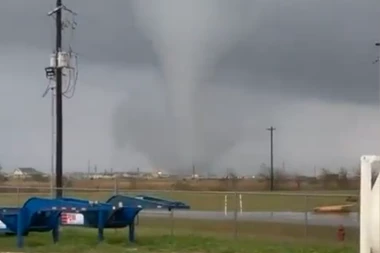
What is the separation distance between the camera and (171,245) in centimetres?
1866

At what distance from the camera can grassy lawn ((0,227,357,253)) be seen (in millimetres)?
17609

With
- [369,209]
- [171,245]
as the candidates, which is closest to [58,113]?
[171,245]

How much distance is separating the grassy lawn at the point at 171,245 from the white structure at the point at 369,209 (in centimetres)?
1395

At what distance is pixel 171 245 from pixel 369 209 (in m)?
15.7

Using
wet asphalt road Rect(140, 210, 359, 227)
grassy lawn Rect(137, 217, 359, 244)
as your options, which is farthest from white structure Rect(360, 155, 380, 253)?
wet asphalt road Rect(140, 210, 359, 227)

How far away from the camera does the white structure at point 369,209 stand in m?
3.18

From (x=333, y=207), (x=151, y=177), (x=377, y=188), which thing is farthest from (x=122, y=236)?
(x=151, y=177)

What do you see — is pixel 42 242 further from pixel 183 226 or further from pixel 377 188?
pixel 377 188

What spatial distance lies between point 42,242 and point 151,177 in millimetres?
59577

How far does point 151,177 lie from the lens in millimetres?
79625

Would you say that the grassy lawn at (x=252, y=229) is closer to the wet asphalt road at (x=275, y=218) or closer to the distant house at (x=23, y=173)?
the wet asphalt road at (x=275, y=218)

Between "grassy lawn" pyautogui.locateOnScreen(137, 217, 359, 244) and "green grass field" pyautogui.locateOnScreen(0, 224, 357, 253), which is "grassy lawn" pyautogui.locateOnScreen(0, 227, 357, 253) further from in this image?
"grassy lawn" pyautogui.locateOnScreen(137, 217, 359, 244)

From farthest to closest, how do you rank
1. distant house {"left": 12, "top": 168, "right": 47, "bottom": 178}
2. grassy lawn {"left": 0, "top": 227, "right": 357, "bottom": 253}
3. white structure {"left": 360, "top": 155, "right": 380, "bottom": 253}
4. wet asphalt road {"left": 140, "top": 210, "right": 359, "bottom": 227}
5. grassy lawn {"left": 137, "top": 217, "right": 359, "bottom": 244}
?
distant house {"left": 12, "top": 168, "right": 47, "bottom": 178} < wet asphalt road {"left": 140, "top": 210, "right": 359, "bottom": 227} < grassy lawn {"left": 137, "top": 217, "right": 359, "bottom": 244} < grassy lawn {"left": 0, "top": 227, "right": 357, "bottom": 253} < white structure {"left": 360, "top": 155, "right": 380, "bottom": 253}

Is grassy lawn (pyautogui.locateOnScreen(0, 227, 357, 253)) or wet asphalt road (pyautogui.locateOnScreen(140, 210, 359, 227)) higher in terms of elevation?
grassy lawn (pyautogui.locateOnScreen(0, 227, 357, 253))
